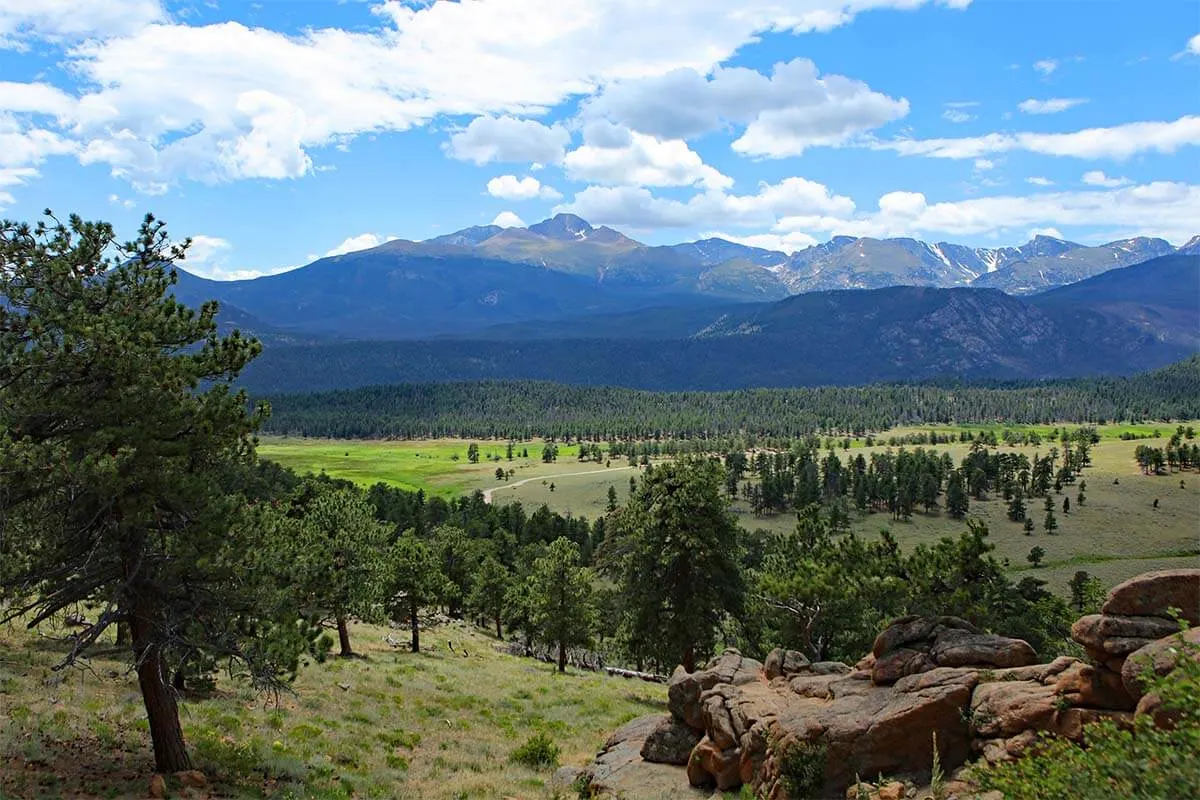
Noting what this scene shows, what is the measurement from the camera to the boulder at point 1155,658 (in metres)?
12.6

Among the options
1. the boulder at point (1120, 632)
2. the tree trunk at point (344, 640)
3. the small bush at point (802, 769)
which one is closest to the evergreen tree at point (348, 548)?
the tree trunk at point (344, 640)

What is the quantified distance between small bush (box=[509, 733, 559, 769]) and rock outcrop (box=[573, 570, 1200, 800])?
2.25 meters

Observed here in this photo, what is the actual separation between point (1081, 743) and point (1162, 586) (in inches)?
164

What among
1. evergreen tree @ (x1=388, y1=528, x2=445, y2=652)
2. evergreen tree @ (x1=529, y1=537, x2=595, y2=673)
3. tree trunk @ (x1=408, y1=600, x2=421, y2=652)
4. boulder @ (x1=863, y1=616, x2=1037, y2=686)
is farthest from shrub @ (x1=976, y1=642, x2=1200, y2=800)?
evergreen tree @ (x1=388, y1=528, x2=445, y2=652)

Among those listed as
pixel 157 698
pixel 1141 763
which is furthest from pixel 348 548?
pixel 1141 763

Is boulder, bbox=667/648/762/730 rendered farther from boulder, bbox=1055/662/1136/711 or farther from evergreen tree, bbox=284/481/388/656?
evergreen tree, bbox=284/481/388/656

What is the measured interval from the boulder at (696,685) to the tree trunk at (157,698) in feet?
50.0

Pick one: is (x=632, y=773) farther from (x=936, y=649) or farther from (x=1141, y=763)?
(x=1141, y=763)

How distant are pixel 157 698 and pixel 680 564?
2589 cm

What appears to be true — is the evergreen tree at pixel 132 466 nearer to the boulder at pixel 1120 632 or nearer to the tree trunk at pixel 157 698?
the tree trunk at pixel 157 698

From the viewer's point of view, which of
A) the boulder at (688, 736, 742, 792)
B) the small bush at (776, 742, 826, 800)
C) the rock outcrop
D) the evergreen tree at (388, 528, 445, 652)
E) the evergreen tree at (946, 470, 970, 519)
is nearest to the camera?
the rock outcrop

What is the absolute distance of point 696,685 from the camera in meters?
25.7

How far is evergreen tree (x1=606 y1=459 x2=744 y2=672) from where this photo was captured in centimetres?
3828

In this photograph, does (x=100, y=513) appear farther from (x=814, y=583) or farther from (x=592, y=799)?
(x=814, y=583)
